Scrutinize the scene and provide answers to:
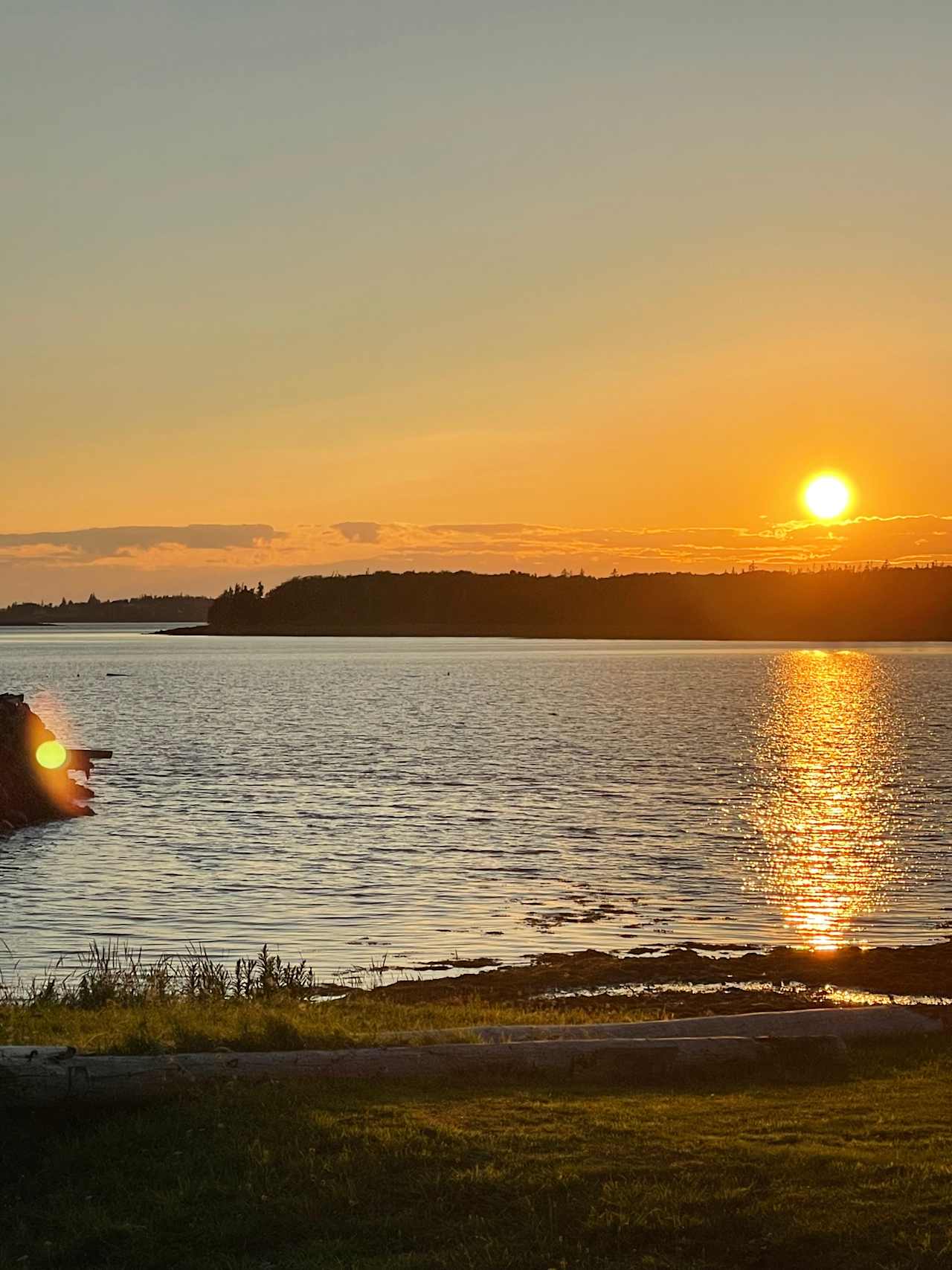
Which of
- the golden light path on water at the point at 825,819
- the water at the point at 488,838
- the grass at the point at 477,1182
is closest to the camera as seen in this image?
the grass at the point at 477,1182

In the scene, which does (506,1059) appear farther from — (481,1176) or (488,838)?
(488,838)

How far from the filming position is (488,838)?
38.2 metres

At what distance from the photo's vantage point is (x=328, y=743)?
7206 centimetres

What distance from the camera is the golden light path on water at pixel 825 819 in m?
29.0

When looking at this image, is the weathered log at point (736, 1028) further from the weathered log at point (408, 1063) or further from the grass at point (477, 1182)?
the grass at point (477, 1182)

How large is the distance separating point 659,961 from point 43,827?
2359cm

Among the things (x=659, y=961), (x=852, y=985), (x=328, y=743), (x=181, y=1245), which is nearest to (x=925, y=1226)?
(x=181, y=1245)

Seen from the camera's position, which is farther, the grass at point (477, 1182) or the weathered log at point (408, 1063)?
the weathered log at point (408, 1063)

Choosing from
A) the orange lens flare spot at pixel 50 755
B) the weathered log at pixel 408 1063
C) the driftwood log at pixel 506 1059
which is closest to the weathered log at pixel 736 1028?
the driftwood log at pixel 506 1059

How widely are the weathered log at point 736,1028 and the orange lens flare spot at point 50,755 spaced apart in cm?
3390

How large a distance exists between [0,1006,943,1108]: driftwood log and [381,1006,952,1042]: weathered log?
0.05ft

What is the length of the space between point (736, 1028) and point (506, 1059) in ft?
8.44

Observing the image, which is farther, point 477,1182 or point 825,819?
point 825,819

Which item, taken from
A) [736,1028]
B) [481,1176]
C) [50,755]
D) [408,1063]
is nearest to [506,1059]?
[408,1063]
